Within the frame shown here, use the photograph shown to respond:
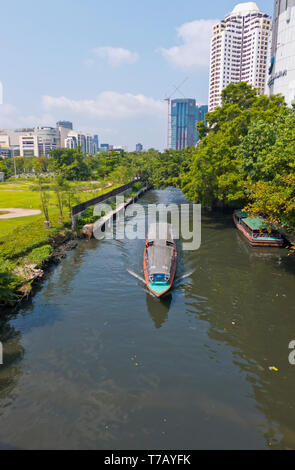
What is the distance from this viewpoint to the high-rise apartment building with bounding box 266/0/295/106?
265 ft

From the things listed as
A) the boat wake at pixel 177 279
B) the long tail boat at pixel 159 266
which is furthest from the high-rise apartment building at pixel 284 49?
the boat wake at pixel 177 279

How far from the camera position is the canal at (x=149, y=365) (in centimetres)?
1199

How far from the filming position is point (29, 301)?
22375mm

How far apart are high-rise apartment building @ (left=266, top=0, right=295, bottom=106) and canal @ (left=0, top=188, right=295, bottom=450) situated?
7423 centimetres

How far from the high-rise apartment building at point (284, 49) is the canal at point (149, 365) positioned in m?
74.2

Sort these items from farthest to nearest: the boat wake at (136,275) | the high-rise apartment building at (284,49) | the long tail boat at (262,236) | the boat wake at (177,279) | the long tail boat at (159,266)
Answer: the high-rise apartment building at (284,49) → the long tail boat at (262,236) → the boat wake at (136,275) → the boat wake at (177,279) → the long tail boat at (159,266)

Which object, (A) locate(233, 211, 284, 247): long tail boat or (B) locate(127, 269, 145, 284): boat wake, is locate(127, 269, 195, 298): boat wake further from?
(A) locate(233, 211, 284, 247): long tail boat

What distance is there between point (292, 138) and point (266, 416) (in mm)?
19969

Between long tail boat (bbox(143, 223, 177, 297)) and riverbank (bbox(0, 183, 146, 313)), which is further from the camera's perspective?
long tail boat (bbox(143, 223, 177, 297))

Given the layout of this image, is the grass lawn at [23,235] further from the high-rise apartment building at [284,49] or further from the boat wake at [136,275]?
the high-rise apartment building at [284,49]

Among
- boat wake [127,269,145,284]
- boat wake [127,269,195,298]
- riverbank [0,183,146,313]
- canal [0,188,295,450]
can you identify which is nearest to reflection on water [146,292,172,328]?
canal [0,188,295,450]

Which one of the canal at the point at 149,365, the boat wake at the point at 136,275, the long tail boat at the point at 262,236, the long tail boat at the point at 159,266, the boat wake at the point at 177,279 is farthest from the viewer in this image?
the long tail boat at the point at 262,236

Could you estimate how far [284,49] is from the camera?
84125mm
